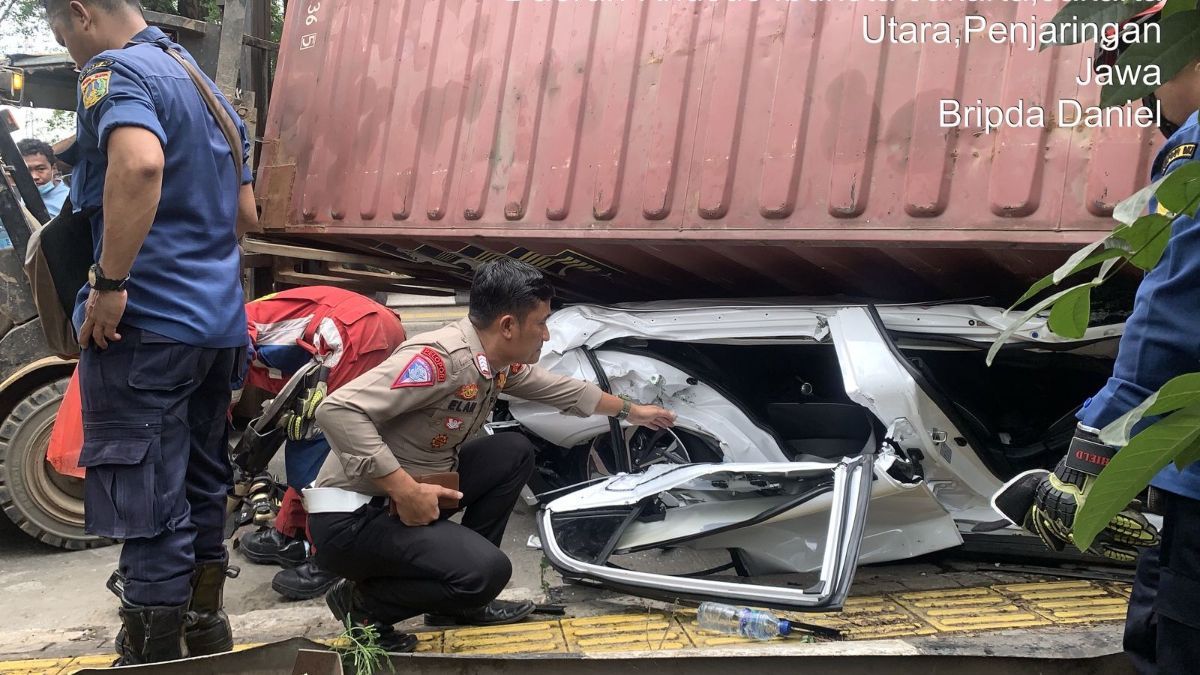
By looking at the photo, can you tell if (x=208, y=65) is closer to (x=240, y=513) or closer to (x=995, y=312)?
(x=240, y=513)

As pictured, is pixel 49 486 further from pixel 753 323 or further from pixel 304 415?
pixel 753 323

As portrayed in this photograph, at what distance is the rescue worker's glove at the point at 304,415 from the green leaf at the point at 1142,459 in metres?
2.70

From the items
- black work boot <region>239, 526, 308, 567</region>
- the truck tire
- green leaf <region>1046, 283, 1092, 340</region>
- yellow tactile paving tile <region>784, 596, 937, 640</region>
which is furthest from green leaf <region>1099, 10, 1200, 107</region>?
the truck tire

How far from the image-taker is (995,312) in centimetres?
283

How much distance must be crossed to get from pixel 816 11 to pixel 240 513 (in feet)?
10.8

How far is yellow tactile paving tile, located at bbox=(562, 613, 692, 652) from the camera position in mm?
2496

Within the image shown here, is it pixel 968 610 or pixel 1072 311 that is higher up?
pixel 1072 311

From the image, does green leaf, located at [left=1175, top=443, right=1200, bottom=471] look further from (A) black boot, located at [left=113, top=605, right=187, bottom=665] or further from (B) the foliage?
(A) black boot, located at [left=113, top=605, right=187, bottom=665]

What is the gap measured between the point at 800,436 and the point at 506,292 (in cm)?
154

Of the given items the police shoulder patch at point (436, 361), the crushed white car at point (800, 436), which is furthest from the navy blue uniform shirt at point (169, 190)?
the crushed white car at point (800, 436)

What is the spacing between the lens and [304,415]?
3115mm

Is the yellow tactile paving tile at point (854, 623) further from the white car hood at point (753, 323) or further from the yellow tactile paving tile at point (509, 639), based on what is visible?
the white car hood at point (753, 323)

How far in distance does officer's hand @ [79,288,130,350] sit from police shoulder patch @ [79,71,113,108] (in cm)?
47

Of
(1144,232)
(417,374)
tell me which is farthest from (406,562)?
(1144,232)
